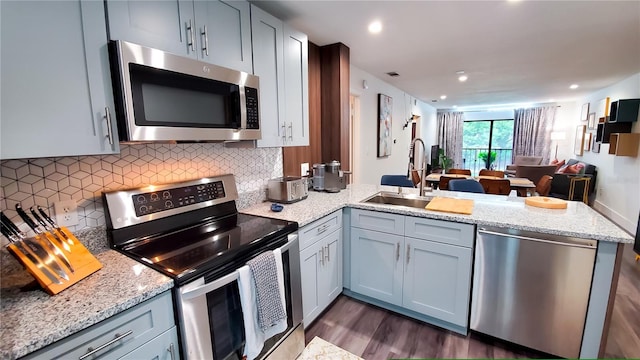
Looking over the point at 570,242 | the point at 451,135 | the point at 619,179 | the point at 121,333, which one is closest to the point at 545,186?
the point at 619,179

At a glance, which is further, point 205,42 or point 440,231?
point 440,231

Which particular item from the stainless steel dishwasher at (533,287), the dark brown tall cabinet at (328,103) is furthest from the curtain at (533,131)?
the stainless steel dishwasher at (533,287)

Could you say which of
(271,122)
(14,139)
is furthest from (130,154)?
(271,122)

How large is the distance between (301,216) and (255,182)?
57cm

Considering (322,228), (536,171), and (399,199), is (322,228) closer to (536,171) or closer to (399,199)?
(399,199)

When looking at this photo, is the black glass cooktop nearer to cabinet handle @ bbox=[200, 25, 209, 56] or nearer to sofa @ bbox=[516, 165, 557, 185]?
cabinet handle @ bbox=[200, 25, 209, 56]

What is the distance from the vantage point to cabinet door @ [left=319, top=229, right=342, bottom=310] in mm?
2021

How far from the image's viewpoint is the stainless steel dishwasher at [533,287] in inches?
59.7

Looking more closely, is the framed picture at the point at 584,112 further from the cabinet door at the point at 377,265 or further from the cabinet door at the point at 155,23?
the cabinet door at the point at 155,23

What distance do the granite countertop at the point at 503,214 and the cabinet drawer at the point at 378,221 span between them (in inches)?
1.7

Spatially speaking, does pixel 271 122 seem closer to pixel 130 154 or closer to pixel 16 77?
pixel 130 154

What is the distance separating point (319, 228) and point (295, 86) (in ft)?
3.62

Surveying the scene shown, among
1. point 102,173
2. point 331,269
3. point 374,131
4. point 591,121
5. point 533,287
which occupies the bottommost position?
point 331,269

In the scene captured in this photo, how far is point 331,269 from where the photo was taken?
2115 mm
